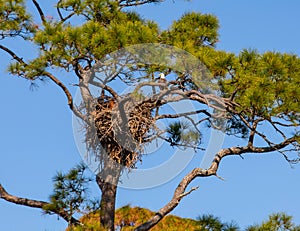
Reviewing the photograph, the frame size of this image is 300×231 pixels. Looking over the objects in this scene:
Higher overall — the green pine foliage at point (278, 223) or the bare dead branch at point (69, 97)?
the bare dead branch at point (69, 97)

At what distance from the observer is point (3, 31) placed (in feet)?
15.8

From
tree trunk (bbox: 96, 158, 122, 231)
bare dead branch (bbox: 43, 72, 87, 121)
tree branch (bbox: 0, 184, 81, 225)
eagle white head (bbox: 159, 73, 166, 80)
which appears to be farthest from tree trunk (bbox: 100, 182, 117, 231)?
eagle white head (bbox: 159, 73, 166, 80)

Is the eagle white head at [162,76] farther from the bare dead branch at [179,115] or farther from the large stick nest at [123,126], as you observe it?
the bare dead branch at [179,115]

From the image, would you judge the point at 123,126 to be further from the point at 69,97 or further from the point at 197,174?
the point at 197,174

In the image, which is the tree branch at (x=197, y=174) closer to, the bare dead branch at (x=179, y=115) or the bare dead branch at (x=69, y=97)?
the bare dead branch at (x=179, y=115)

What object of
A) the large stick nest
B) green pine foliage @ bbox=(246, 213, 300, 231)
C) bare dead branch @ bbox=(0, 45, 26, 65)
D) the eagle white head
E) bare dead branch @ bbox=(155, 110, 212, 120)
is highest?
bare dead branch @ bbox=(0, 45, 26, 65)

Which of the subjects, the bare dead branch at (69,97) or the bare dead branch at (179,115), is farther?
the bare dead branch at (179,115)

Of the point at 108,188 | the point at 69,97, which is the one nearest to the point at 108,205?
the point at 108,188

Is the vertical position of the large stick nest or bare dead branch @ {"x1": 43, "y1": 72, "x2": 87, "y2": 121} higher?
bare dead branch @ {"x1": 43, "y1": 72, "x2": 87, "y2": 121}

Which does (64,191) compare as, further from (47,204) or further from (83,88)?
(83,88)

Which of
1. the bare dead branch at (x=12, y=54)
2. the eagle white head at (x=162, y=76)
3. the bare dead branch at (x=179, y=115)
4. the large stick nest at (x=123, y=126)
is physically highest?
the bare dead branch at (x=12, y=54)

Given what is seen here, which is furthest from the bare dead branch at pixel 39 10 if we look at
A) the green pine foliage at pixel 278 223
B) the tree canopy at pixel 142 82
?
the green pine foliage at pixel 278 223

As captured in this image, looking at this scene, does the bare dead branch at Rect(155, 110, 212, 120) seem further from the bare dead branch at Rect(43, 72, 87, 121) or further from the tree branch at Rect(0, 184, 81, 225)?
the tree branch at Rect(0, 184, 81, 225)

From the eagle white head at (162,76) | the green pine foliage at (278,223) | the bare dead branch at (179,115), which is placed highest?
the bare dead branch at (179,115)
